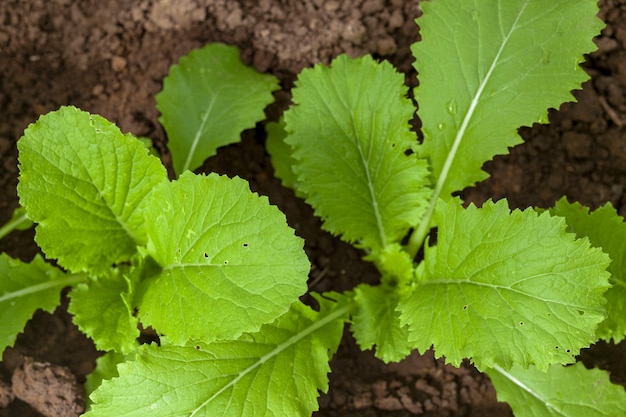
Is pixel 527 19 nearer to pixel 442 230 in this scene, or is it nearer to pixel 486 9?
pixel 486 9

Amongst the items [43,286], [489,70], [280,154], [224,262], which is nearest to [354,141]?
[280,154]

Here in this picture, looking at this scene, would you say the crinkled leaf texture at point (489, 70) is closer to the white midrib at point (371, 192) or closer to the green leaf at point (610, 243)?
the white midrib at point (371, 192)

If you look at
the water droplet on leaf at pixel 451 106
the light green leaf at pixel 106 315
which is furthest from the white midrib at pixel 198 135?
the water droplet on leaf at pixel 451 106

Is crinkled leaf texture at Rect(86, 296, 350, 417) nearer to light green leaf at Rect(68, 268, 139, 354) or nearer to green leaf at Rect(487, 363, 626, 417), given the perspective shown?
light green leaf at Rect(68, 268, 139, 354)

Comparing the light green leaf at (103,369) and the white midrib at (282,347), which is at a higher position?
the white midrib at (282,347)

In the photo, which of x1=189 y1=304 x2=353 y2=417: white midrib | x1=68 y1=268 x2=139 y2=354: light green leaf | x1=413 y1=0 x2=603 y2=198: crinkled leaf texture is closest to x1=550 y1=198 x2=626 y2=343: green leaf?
x1=413 y1=0 x2=603 y2=198: crinkled leaf texture

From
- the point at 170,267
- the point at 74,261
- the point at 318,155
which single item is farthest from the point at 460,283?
the point at 74,261
